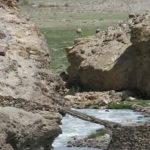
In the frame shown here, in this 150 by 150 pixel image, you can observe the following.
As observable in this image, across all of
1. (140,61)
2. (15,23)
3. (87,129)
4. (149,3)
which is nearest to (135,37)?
(140,61)

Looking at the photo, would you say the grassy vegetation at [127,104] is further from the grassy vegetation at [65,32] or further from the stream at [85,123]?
the grassy vegetation at [65,32]

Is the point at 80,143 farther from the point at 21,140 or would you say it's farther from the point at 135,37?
the point at 21,140

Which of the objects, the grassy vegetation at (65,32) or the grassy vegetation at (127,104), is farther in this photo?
the grassy vegetation at (65,32)

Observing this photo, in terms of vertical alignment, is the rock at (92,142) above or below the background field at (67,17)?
above

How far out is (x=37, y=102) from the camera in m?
7.72

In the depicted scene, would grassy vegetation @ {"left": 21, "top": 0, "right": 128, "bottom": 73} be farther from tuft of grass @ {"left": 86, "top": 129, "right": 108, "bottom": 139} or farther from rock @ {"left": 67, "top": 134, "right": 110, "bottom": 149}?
rock @ {"left": 67, "top": 134, "right": 110, "bottom": 149}

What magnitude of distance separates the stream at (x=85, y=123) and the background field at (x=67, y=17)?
10758mm

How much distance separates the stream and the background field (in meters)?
10.8

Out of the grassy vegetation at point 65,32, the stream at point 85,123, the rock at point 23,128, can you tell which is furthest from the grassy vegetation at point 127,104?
the rock at point 23,128

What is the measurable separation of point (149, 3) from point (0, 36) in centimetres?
7356

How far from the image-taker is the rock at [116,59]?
104ft

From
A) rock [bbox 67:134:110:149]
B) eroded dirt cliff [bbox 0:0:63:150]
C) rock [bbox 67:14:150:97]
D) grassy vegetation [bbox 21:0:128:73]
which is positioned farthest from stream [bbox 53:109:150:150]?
eroded dirt cliff [bbox 0:0:63:150]

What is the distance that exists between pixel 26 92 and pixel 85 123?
57.1ft

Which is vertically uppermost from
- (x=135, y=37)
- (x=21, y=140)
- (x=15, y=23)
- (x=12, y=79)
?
(x=15, y=23)
